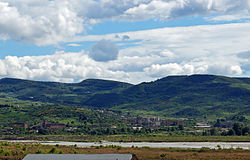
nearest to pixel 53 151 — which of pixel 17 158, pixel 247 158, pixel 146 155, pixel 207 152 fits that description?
pixel 17 158

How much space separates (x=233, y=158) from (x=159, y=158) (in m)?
23.1

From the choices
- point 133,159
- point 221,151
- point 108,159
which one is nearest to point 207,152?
point 221,151

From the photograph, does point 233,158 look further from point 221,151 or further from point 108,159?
point 108,159

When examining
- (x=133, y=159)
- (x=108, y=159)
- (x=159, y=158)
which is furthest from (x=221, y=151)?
(x=108, y=159)

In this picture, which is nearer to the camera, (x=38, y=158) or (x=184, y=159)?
(x=38, y=158)

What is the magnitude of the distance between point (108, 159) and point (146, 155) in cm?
3754

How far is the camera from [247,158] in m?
119

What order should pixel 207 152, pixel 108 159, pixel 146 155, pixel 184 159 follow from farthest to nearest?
pixel 207 152 < pixel 146 155 < pixel 184 159 < pixel 108 159

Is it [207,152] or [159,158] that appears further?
[207,152]

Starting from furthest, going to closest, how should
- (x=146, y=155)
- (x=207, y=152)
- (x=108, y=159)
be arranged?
1. (x=207, y=152)
2. (x=146, y=155)
3. (x=108, y=159)

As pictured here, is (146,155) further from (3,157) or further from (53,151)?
(3,157)

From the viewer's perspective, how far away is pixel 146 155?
424 ft

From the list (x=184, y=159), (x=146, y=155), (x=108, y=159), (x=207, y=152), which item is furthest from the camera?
(x=207, y=152)

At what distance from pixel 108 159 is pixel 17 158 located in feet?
125
